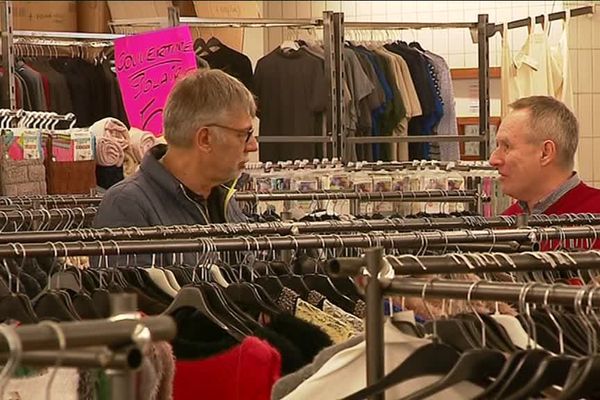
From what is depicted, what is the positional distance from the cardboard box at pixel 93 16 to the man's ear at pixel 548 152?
17.8 ft

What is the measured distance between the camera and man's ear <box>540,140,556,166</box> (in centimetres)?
446

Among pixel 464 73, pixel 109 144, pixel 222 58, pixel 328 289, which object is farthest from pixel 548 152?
pixel 464 73

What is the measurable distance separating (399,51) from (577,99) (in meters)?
1.22

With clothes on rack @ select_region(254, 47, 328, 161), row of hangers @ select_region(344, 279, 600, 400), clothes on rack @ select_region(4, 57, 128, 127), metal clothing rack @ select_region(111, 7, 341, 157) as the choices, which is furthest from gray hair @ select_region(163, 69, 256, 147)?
clothes on rack @ select_region(254, 47, 328, 161)

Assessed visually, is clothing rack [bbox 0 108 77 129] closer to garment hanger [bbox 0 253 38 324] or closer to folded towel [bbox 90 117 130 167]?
folded towel [bbox 90 117 130 167]

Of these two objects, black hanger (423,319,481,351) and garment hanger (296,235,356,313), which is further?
garment hanger (296,235,356,313)

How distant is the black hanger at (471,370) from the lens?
1698 millimetres

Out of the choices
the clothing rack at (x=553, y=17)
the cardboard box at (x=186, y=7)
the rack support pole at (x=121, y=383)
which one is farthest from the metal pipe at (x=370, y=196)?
the cardboard box at (x=186, y=7)

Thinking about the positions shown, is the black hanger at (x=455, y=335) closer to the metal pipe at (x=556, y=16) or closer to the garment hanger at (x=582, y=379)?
the garment hanger at (x=582, y=379)

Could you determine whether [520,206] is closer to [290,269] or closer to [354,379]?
[290,269]

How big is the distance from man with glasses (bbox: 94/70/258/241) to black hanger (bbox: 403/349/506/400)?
1.96m

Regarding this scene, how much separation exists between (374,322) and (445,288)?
0.43 feet

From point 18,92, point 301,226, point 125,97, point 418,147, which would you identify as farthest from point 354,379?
point 418,147

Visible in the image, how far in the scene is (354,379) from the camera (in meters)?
1.92
